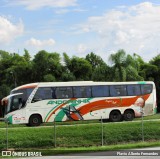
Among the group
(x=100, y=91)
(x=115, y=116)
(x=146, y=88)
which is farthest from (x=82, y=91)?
(x=146, y=88)

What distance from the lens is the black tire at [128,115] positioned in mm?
31172

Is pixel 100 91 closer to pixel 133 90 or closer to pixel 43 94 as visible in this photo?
pixel 133 90

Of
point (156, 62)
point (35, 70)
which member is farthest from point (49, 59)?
point (156, 62)

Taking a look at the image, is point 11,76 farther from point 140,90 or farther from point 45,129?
point 45,129

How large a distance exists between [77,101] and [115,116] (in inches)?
129

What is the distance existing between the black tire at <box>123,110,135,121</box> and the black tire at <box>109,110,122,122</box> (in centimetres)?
39

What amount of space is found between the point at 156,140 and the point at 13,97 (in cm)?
1023

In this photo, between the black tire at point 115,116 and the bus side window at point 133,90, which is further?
the bus side window at point 133,90

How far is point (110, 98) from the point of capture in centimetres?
3081

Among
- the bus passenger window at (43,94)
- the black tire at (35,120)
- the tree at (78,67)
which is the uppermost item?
the tree at (78,67)

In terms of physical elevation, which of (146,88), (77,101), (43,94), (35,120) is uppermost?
(146,88)

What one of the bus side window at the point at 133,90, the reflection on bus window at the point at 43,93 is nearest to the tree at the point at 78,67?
the bus side window at the point at 133,90

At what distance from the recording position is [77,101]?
98.6 ft

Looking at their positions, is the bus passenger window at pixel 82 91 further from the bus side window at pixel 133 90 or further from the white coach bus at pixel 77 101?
the bus side window at pixel 133 90
